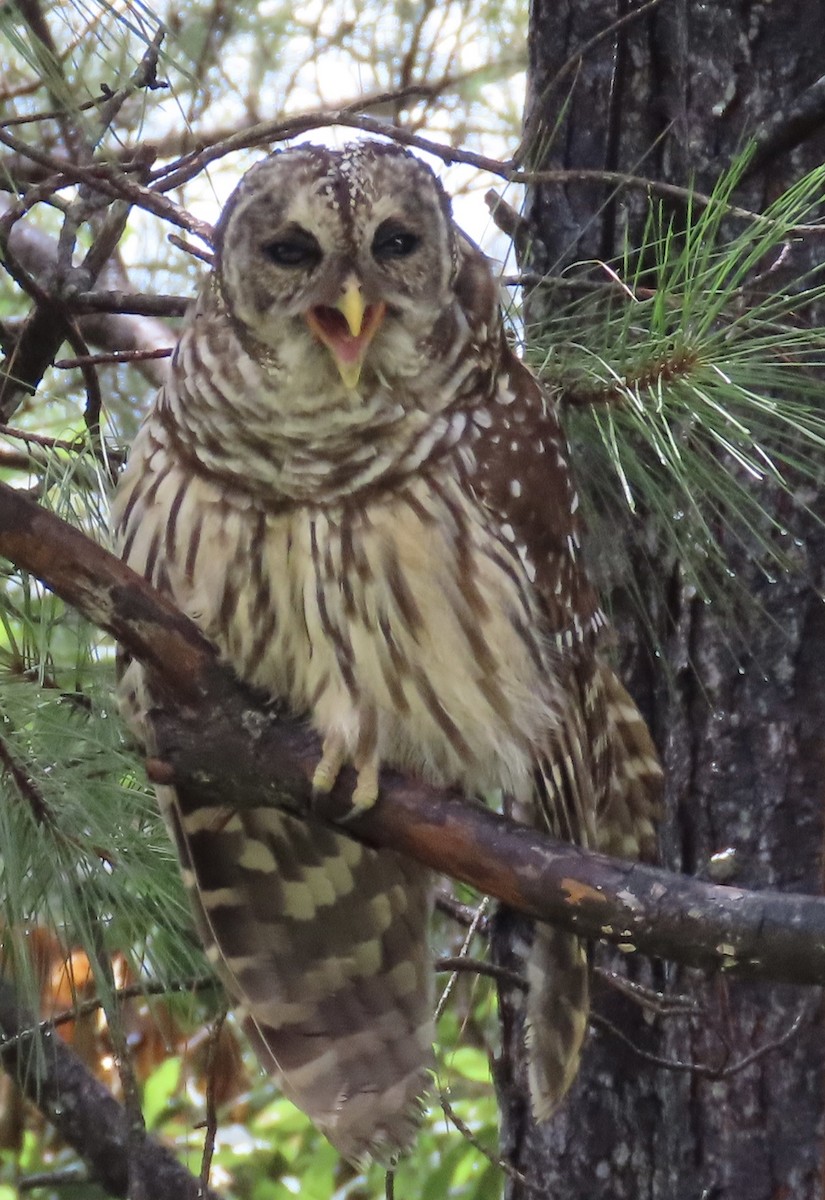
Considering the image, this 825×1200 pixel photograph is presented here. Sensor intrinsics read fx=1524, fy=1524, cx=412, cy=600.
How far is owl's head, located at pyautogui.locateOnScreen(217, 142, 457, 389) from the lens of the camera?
204 cm

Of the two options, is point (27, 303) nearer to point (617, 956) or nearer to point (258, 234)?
point (258, 234)

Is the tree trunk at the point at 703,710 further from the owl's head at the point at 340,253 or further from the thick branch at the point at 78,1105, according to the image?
the thick branch at the point at 78,1105

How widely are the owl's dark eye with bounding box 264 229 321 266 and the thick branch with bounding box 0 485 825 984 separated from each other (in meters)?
0.52

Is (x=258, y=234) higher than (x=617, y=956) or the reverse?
higher

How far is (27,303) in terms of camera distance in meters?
4.01

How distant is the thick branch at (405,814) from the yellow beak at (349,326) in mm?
410

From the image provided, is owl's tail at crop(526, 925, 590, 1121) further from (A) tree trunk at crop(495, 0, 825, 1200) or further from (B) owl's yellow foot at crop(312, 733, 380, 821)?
(B) owl's yellow foot at crop(312, 733, 380, 821)

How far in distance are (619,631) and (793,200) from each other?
0.94 metres

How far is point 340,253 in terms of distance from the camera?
2.04 m

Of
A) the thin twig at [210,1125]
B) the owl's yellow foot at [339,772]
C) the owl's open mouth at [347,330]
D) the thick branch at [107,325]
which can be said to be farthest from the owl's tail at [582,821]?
the thick branch at [107,325]

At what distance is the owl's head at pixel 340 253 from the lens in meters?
2.04

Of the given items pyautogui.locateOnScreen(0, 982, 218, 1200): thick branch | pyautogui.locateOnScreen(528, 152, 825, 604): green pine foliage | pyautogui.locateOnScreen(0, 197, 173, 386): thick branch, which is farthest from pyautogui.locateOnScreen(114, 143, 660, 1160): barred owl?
pyautogui.locateOnScreen(0, 197, 173, 386): thick branch

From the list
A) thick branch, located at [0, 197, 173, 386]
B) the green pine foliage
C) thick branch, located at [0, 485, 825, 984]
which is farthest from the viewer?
thick branch, located at [0, 197, 173, 386]

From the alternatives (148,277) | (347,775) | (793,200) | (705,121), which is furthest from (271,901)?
(148,277)
